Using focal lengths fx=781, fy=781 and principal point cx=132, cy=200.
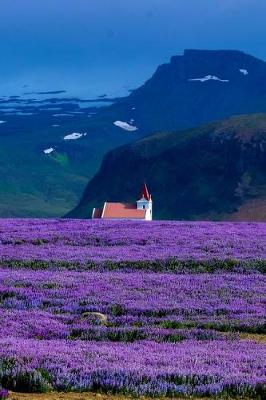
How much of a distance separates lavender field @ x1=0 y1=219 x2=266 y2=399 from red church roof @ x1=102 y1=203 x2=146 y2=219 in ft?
260

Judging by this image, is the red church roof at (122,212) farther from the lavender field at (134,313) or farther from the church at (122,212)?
the lavender field at (134,313)

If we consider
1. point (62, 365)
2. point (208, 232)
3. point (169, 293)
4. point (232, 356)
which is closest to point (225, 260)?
point (169, 293)

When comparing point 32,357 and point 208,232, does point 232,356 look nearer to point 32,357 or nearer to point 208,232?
point 32,357

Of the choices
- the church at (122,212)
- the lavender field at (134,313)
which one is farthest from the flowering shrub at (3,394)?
the church at (122,212)

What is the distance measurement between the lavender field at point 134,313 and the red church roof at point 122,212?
260 ft

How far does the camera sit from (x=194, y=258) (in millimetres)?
32906

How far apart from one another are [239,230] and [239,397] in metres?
34.6

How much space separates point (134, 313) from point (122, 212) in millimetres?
103722

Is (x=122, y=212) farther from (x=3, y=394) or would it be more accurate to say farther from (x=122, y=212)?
(x=3, y=394)

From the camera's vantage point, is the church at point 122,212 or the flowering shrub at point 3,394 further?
the church at point 122,212

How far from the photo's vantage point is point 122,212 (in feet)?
409

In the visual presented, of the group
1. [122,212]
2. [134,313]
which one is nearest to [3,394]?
[134,313]

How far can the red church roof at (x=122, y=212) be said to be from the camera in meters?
122

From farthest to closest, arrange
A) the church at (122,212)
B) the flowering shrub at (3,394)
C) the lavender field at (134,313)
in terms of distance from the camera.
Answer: the church at (122,212)
the lavender field at (134,313)
the flowering shrub at (3,394)
